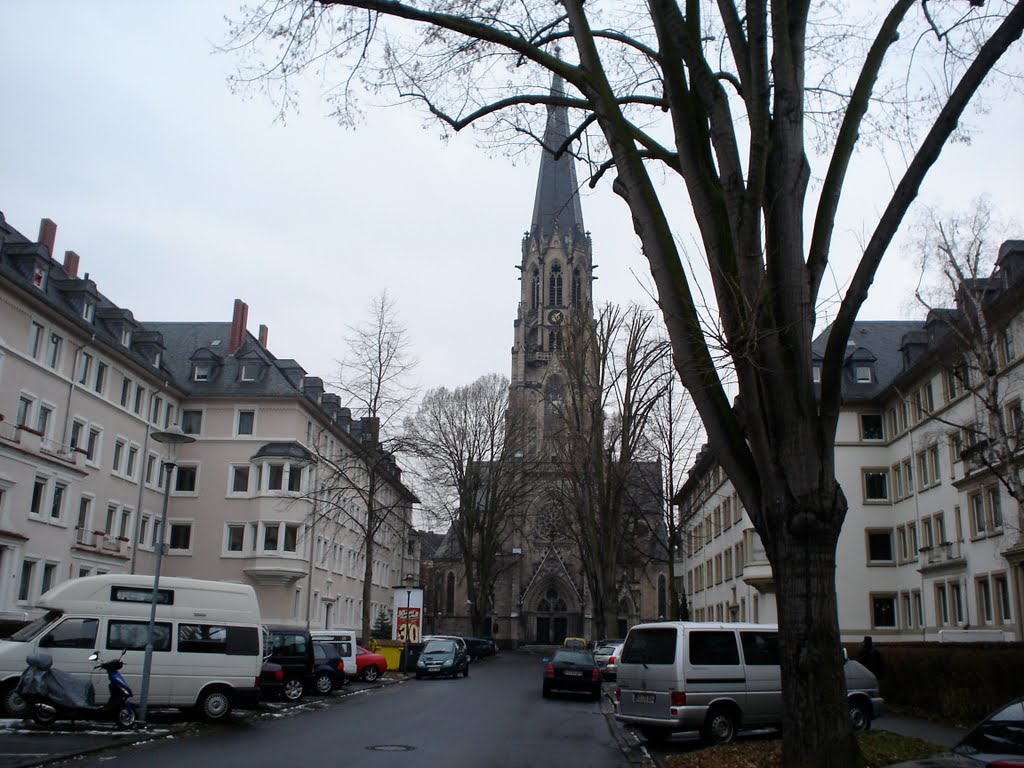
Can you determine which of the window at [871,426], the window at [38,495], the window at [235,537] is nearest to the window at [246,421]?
the window at [235,537]

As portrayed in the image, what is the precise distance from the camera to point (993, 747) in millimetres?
7000

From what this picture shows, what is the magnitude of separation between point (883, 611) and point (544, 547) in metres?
48.6

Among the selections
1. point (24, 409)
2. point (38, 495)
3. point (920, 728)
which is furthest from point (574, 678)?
point (24, 409)

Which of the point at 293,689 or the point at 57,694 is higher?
the point at 57,694

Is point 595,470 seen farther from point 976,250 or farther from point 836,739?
point 836,739

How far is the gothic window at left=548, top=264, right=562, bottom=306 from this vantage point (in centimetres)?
9519

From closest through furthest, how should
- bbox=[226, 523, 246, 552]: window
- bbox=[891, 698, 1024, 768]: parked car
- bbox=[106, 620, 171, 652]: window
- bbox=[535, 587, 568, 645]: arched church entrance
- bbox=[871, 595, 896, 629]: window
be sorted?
bbox=[891, 698, 1024, 768]: parked car → bbox=[106, 620, 171, 652]: window → bbox=[871, 595, 896, 629]: window → bbox=[226, 523, 246, 552]: window → bbox=[535, 587, 568, 645]: arched church entrance

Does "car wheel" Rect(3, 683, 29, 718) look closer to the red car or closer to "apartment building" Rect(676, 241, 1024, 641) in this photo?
the red car

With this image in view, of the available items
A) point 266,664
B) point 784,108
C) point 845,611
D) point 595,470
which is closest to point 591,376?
point 595,470

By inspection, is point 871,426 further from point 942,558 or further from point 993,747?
point 993,747

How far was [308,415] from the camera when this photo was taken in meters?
50.5

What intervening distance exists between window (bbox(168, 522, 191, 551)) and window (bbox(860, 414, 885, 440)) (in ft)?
107

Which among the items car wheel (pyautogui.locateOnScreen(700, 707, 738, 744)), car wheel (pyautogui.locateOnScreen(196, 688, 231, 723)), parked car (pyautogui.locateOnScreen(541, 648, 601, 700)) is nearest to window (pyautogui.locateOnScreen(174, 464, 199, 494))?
parked car (pyautogui.locateOnScreen(541, 648, 601, 700))

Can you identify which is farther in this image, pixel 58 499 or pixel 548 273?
pixel 548 273
